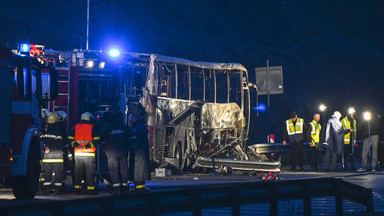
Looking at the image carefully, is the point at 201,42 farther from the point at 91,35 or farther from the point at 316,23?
the point at 316,23

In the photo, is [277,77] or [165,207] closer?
[165,207]

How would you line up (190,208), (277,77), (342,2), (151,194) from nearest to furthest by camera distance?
1. (151,194)
2. (190,208)
3. (277,77)
4. (342,2)

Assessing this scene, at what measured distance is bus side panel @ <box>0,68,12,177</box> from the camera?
1641 centimetres

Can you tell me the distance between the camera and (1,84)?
53.9 ft

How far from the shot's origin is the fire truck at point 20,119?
16.5m

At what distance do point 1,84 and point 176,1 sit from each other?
106 m

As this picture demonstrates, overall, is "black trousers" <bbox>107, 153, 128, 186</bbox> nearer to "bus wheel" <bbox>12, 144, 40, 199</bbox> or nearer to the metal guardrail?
"bus wheel" <bbox>12, 144, 40, 199</bbox>

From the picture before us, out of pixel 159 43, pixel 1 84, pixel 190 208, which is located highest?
pixel 159 43

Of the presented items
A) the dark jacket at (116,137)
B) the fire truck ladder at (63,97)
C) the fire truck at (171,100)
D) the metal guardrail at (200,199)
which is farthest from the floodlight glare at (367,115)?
the metal guardrail at (200,199)

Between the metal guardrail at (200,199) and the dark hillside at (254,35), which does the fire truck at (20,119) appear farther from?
the dark hillside at (254,35)

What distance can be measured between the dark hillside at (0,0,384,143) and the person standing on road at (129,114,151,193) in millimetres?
42185

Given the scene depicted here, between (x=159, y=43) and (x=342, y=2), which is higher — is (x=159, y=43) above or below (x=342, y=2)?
below

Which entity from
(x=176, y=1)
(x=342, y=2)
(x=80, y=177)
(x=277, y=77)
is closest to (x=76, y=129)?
(x=80, y=177)

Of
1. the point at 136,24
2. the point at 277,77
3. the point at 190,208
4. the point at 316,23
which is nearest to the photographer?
the point at 190,208
